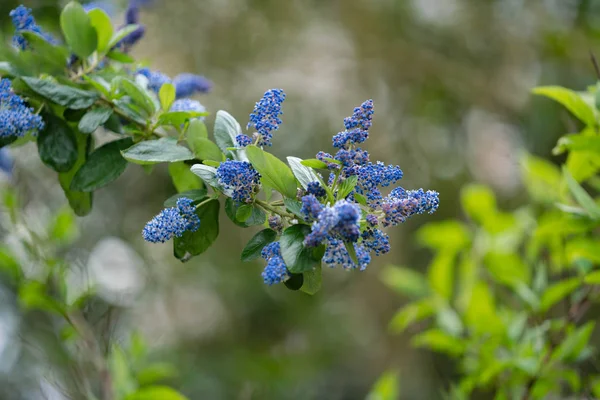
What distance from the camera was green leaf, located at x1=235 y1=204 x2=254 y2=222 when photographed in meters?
0.85

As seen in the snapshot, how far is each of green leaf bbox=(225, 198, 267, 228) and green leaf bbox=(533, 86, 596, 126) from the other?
665mm

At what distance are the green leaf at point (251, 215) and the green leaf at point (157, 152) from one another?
0.10 metres

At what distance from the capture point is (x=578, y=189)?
3.78ft

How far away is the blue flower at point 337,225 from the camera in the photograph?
2.32 feet

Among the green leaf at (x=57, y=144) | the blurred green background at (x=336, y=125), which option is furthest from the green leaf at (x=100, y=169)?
the blurred green background at (x=336, y=125)

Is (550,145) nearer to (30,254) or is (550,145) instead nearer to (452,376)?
(452,376)

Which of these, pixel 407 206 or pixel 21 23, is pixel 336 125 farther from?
pixel 407 206

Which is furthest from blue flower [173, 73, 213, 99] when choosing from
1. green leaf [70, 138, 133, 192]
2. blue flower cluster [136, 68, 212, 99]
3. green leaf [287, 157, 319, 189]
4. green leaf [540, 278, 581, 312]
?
green leaf [540, 278, 581, 312]

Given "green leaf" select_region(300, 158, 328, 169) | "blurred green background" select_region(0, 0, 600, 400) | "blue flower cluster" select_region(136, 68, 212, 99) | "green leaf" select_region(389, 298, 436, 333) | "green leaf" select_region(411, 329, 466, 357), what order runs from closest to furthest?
"green leaf" select_region(300, 158, 328, 169) → "blue flower cluster" select_region(136, 68, 212, 99) → "green leaf" select_region(411, 329, 466, 357) → "green leaf" select_region(389, 298, 436, 333) → "blurred green background" select_region(0, 0, 600, 400)

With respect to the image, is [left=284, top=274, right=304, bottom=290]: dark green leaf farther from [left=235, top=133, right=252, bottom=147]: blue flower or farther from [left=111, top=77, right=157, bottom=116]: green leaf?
[left=111, top=77, right=157, bottom=116]: green leaf

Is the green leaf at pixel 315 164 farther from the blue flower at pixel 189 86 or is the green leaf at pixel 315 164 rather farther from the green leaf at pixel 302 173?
the blue flower at pixel 189 86

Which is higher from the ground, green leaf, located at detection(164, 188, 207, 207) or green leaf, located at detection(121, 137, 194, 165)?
green leaf, located at detection(121, 137, 194, 165)

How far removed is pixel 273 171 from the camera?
0.81 m

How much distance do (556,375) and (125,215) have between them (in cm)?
316
